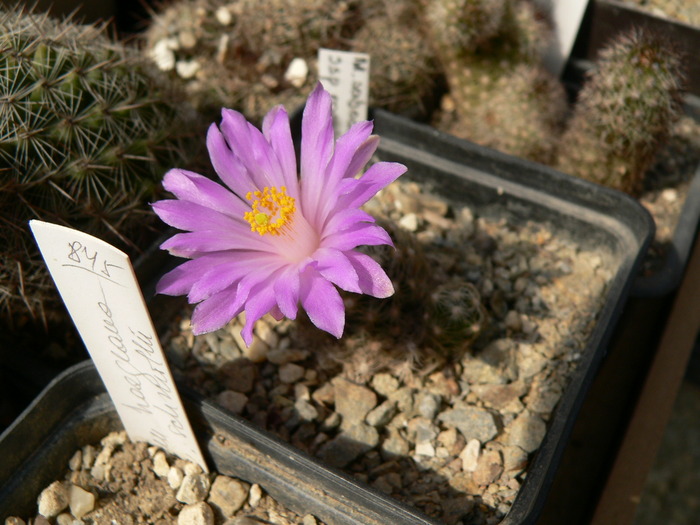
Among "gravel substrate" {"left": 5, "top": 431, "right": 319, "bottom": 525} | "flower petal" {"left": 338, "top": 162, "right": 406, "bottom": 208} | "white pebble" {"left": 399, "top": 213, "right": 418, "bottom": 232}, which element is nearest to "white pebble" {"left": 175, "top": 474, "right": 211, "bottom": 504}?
"gravel substrate" {"left": 5, "top": 431, "right": 319, "bottom": 525}

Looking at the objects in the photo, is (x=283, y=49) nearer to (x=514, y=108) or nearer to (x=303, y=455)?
(x=514, y=108)

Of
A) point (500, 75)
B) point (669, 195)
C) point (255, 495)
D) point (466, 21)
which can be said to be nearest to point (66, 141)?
point (255, 495)

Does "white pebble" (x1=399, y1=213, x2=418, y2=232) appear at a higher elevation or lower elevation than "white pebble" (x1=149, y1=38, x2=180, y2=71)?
lower

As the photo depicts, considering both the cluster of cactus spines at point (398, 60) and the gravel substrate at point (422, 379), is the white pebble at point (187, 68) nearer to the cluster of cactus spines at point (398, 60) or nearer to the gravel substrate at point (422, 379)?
the cluster of cactus spines at point (398, 60)

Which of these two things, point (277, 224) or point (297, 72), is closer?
point (277, 224)

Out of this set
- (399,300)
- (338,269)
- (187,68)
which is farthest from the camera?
(187,68)

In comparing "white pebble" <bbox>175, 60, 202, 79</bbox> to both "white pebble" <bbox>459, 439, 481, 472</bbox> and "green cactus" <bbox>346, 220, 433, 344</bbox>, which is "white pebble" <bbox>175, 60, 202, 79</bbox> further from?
"white pebble" <bbox>459, 439, 481, 472</bbox>

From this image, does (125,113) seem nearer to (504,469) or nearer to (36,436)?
(36,436)
